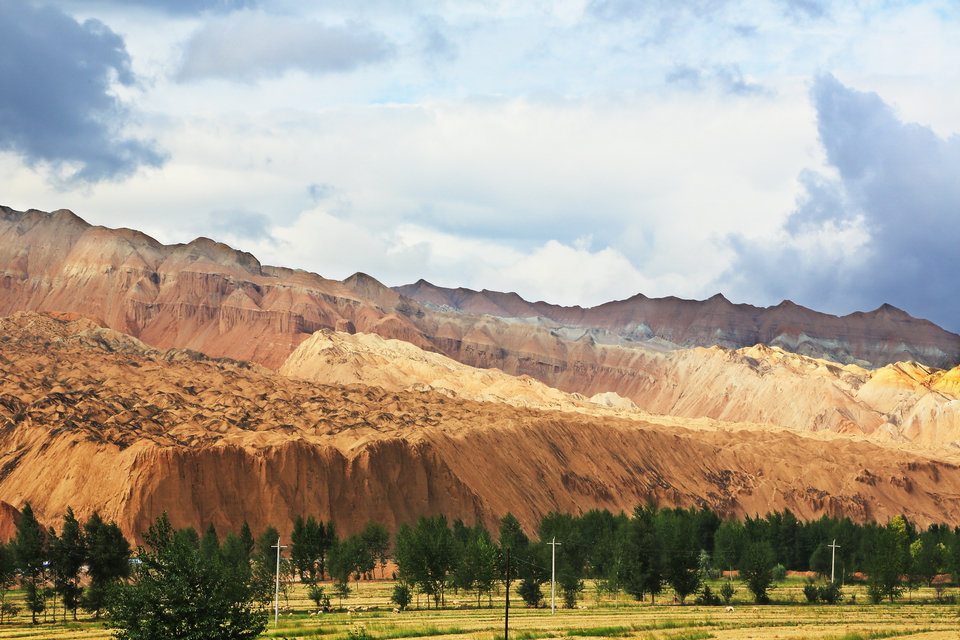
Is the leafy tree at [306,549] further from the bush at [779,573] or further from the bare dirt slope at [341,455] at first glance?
the bush at [779,573]

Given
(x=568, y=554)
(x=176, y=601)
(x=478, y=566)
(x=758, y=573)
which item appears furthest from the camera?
(x=568, y=554)

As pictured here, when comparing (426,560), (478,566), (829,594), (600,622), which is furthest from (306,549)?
(829,594)

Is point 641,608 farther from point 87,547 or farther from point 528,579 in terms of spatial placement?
point 87,547

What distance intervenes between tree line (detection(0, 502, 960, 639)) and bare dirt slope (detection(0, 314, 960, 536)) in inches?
487

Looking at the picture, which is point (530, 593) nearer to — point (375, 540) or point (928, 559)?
point (375, 540)

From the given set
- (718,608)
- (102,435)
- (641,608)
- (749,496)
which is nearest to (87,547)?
(641,608)

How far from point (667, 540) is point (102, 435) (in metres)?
66.2

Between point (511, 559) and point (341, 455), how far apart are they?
152ft

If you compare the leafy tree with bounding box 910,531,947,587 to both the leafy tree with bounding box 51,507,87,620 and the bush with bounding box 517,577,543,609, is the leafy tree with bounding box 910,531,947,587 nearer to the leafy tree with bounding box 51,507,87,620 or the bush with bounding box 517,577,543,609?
the bush with bounding box 517,577,543,609

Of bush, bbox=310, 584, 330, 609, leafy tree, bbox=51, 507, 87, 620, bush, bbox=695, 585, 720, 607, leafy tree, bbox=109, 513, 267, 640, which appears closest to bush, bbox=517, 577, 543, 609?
bush, bbox=695, 585, 720, 607

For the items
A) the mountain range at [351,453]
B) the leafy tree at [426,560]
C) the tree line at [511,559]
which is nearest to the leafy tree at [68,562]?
the tree line at [511,559]

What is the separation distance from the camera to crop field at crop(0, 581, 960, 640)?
51438 millimetres

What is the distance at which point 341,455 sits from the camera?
122 m

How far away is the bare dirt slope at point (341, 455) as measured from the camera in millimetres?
110188
